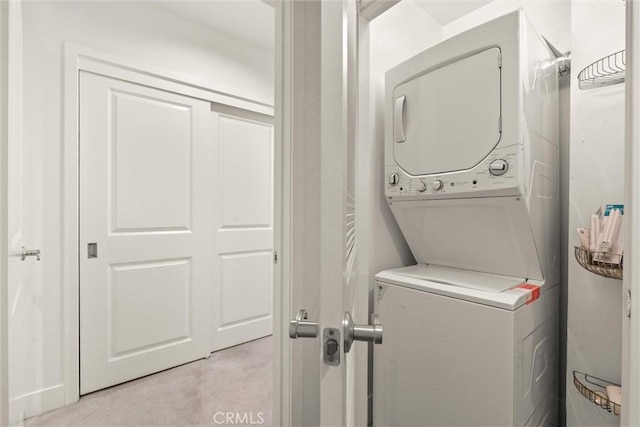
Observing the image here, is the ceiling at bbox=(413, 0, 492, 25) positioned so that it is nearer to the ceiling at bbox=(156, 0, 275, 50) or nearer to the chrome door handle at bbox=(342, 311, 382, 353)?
the ceiling at bbox=(156, 0, 275, 50)

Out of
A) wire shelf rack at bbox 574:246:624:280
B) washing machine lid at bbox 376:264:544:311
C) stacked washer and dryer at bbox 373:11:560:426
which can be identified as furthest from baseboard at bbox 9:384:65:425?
wire shelf rack at bbox 574:246:624:280

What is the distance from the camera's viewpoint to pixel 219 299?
2631 millimetres

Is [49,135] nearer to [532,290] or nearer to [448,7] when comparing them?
[448,7]

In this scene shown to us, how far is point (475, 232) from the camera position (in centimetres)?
143

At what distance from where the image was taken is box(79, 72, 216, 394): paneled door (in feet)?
6.51

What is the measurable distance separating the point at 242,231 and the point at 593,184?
7.61 feet

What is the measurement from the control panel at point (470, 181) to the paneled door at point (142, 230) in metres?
1.56

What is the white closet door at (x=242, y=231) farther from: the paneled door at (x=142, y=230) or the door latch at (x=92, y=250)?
the door latch at (x=92, y=250)

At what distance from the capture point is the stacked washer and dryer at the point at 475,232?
119 cm

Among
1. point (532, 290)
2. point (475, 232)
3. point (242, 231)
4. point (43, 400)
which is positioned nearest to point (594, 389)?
point (532, 290)

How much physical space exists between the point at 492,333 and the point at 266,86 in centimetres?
253

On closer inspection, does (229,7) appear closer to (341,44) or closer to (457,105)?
(457,105)

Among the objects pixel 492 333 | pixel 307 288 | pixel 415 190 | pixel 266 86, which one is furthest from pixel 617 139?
pixel 266 86

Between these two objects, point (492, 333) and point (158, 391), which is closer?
point (492, 333)
